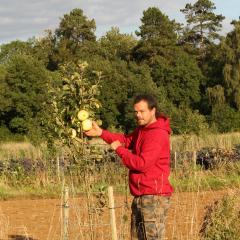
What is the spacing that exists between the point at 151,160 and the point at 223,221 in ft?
7.81

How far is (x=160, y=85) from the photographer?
40.5 metres

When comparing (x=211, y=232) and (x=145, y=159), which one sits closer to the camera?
(x=145, y=159)

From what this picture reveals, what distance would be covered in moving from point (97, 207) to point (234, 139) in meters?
15.2

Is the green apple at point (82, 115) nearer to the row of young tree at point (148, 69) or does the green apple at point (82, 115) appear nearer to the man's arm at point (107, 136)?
the man's arm at point (107, 136)

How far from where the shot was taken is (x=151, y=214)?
425cm

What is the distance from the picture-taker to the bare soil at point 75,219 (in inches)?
236

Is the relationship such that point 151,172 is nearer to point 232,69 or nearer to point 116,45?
point 232,69

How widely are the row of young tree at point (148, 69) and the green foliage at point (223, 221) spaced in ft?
68.4

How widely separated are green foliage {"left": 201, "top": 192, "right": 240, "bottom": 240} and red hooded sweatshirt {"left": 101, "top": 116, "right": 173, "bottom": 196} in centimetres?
188

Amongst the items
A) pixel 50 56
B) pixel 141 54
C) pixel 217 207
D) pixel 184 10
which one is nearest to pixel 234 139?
pixel 217 207

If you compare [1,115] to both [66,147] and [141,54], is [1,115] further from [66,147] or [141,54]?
[66,147]

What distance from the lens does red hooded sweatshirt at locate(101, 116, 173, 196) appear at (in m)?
4.09

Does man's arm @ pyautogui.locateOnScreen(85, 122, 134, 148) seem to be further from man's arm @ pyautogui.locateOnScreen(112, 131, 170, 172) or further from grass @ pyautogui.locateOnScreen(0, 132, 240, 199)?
grass @ pyautogui.locateOnScreen(0, 132, 240, 199)

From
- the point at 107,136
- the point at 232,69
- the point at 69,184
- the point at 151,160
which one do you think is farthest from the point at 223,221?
the point at 232,69
